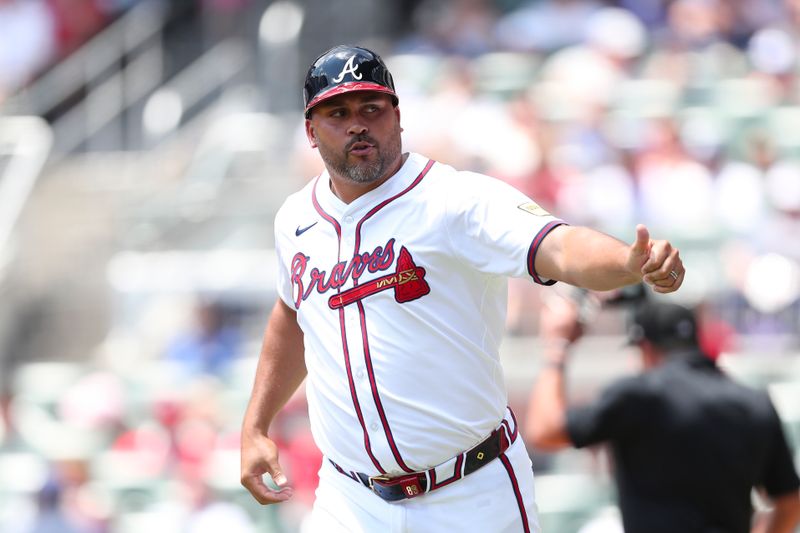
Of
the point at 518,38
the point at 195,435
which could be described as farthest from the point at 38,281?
the point at 518,38

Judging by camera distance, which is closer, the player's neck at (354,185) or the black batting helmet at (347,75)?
the black batting helmet at (347,75)

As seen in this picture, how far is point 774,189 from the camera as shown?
27.5ft

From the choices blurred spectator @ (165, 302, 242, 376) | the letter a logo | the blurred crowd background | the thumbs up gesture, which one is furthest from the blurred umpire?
blurred spectator @ (165, 302, 242, 376)

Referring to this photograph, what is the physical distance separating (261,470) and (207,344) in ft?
16.9

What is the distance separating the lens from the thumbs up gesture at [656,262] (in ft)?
8.55

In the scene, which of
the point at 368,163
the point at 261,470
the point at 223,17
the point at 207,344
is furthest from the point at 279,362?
the point at 223,17

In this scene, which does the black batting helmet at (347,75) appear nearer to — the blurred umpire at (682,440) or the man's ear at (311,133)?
the man's ear at (311,133)

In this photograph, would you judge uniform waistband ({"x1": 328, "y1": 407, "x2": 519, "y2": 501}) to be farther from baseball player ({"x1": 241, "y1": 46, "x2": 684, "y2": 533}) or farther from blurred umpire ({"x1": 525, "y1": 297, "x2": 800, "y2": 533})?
blurred umpire ({"x1": 525, "y1": 297, "x2": 800, "y2": 533})

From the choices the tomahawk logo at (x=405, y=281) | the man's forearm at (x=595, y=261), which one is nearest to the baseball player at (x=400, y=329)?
the tomahawk logo at (x=405, y=281)

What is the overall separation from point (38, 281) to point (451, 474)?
8343 millimetres

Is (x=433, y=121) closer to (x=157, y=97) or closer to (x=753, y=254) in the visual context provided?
(x=753, y=254)

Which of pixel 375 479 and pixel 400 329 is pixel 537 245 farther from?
pixel 375 479

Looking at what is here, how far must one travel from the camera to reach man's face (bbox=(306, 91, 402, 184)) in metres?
3.38

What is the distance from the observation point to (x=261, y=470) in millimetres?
3607
